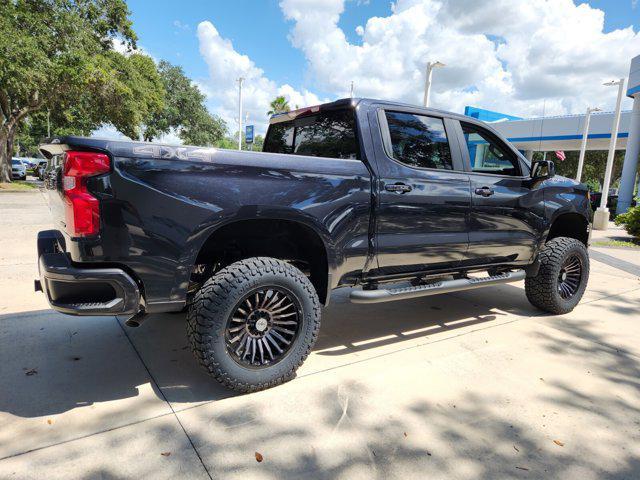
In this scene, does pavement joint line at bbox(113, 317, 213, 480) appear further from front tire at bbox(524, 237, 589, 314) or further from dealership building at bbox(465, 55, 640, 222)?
dealership building at bbox(465, 55, 640, 222)

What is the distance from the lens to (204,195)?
2.45 metres

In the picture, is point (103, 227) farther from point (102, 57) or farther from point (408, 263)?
point (102, 57)

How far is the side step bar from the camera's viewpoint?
3102mm

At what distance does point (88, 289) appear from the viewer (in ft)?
7.65

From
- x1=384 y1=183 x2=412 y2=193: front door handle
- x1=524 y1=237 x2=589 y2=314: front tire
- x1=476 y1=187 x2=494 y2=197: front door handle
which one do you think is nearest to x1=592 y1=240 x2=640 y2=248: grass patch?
x1=524 y1=237 x2=589 y2=314: front tire

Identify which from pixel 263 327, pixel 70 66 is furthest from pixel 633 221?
pixel 70 66

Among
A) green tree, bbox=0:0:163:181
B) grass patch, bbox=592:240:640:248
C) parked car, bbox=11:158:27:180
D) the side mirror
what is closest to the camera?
the side mirror

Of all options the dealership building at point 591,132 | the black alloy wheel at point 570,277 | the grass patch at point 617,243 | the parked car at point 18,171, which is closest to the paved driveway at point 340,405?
the black alloy wheel at point 570,277

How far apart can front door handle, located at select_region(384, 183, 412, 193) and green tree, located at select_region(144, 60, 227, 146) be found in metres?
39.8

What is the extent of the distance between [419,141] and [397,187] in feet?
1.92

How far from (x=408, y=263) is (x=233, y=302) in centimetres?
147

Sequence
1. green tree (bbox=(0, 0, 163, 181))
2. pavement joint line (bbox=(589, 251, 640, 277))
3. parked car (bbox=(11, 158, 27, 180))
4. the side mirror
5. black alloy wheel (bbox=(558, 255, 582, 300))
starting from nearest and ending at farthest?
the side mirror < black alloy wheel (bbox=(558, 255, 582, 300)) < pavement joint line (bbox=(589, 251, 640, 277)) < green tree (bbox=(0, 0, 163, 181)) < parked car (bbox=(11, 158, 27, 180))

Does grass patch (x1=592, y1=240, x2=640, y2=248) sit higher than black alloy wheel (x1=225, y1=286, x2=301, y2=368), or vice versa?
black alloy wheel (x1=225, y1=286, x2=301, y2=368)

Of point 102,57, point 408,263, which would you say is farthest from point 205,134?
point 408,263
